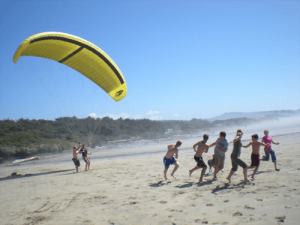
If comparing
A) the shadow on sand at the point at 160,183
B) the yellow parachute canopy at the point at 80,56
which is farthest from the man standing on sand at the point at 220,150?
the yellow parachute canopy at the point at 80,56

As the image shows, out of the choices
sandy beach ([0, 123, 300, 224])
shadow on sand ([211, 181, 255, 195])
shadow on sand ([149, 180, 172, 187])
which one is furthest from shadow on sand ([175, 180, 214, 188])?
shadow on sand ([149, 180, 172, 187])

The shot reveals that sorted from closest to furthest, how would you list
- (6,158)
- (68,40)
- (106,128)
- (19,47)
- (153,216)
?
(153,216) → (19,47) → (68,40) → (6,158) → (106,128)

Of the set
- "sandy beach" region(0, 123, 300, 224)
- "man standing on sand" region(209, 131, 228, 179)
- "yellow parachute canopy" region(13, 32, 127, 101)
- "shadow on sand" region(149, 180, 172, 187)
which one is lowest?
"shadow on sand" region(149, 180, 172, 187)

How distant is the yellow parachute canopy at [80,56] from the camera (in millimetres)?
8555

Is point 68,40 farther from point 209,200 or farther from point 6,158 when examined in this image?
point 6,158

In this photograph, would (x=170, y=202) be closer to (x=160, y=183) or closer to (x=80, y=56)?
(x=160, y=183)

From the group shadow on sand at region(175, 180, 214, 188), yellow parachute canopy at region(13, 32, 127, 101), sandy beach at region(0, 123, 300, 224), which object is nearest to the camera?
sandy beach at region(0, 123, 300, 224)

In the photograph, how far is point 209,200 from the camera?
4523mm

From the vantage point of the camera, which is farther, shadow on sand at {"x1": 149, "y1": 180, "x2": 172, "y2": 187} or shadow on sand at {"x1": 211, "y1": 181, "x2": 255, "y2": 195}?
shadow on sand at {"x1": 149, "y1": 180, "x2": 172, "y2": 187}

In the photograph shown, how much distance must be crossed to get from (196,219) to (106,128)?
4893 cm

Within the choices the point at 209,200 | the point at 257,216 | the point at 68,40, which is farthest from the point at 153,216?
the point at 68,40

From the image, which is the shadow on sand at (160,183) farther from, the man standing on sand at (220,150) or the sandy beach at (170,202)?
the man standing on sand at (220,150)

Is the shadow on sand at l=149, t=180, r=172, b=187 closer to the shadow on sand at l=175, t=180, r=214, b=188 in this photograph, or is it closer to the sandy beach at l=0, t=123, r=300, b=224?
the sandy beach at l=0, t=123, r=300, b=224

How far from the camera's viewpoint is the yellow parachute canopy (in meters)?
8.55
